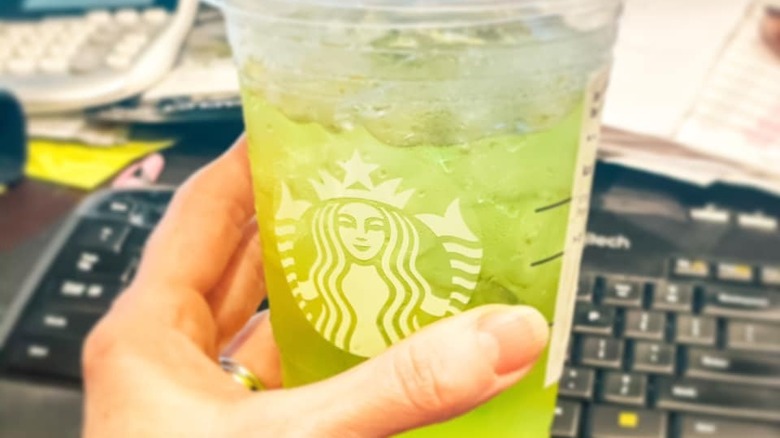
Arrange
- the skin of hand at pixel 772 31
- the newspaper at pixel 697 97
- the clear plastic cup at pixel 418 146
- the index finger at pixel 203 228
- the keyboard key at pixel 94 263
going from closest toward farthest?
the clear plastic cup at pixel 418 146 < the index finger at pixel 203 228 < the keyboard key at pixel 94 263 < the newspaper at pixel 697 97 < the skin of hand at pixel 772 31

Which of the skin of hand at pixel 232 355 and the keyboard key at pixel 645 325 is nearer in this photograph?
the skin of hand at pixel 232 355

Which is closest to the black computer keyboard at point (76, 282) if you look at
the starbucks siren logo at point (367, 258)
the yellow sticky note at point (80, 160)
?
the yellow sticky note at point (80, 160)

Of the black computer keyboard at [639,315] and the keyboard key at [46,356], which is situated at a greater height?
the black computer keyboard at [639,315]

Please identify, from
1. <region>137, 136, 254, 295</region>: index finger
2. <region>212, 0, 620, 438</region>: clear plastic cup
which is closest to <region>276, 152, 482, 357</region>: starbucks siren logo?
<region>212, 0, 620, 438</region>: clear plastic cup

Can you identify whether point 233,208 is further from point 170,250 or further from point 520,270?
point 520,270

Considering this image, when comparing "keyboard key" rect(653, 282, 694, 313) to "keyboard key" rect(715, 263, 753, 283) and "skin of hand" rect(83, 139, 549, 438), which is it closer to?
"keyboard key" rect(715, 263, 753, 283)

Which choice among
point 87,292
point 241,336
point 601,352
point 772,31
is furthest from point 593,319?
point 772,31

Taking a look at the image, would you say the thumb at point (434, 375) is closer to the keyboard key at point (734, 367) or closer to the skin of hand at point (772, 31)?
the keyboard key at point (734, 367)
